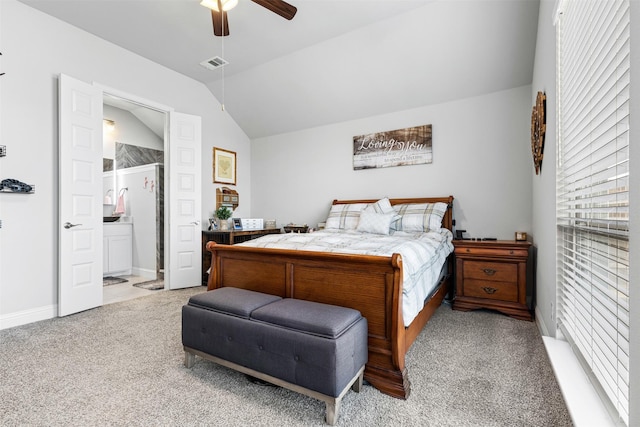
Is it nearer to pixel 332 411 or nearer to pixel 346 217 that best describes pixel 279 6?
pixel 346 217

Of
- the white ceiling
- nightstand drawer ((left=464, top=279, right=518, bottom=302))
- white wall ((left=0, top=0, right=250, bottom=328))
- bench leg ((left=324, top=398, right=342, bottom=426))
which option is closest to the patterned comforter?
nightstand drawer ((left=464, top=279, right=518, bottom=302))

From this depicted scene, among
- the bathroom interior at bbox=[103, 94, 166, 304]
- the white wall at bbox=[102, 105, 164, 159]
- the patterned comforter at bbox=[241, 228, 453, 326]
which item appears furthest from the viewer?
the white wall at bbox=[102, 105, 164, 159]

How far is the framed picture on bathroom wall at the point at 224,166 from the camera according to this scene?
4.96 m

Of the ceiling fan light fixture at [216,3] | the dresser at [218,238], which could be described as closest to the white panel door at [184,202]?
the dresser at [218,238]

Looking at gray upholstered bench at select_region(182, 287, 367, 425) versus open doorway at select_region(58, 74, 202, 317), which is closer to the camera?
gray upholstered bench at select_region(182, 287, 367, 425)

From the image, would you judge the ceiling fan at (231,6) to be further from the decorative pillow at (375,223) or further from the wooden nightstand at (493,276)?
the wooden nightstand at (493,276)

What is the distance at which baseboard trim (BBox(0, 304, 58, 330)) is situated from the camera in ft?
9.13

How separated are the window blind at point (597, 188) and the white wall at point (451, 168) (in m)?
1.86

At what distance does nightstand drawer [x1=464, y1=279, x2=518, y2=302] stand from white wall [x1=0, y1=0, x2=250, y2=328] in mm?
4291

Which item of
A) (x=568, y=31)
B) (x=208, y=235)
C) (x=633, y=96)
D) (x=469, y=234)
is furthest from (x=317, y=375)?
(x=208, y=235)

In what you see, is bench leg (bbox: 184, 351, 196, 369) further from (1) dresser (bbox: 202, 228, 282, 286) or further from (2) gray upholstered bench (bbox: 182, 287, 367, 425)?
(1) dresser (bbox: 202, 228, 282, 286)

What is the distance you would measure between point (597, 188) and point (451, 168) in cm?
271

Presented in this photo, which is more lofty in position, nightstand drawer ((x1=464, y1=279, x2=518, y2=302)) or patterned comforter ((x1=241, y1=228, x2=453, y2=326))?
patterned comforter ((x1=241, y1=228, x2=453, y2=326))

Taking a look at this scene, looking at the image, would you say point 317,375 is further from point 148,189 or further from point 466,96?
point 148,189
